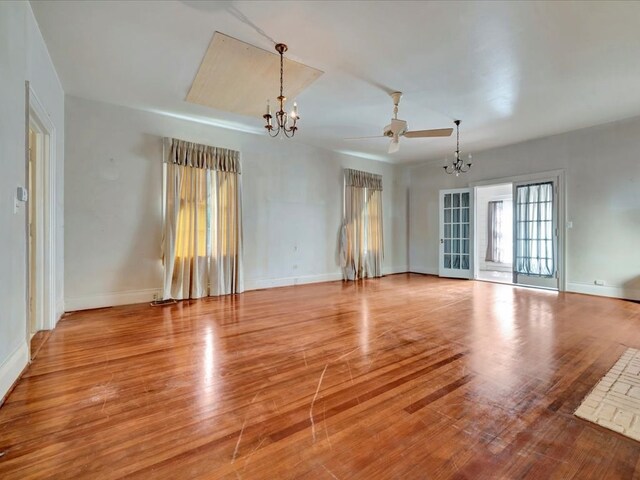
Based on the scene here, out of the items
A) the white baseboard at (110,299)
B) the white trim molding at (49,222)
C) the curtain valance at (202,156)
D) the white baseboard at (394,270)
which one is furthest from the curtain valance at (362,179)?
the white trim molding at (49,222)

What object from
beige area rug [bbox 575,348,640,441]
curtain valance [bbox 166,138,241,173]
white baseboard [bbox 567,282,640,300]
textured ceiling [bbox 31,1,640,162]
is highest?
textured ceiling [bbox 31,1,640,162]

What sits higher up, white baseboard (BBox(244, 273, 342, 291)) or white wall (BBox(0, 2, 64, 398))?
white wall (BBox(0, 2, 64, 398))

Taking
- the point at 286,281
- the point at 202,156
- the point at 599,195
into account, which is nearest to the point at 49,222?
the point at 202,156

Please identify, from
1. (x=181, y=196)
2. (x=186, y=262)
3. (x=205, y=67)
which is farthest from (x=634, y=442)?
(x=181, y=196)

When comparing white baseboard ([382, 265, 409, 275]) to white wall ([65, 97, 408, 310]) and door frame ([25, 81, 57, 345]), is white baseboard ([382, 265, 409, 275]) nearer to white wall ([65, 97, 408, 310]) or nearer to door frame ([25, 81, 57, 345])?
white wall ([65, 97, 408, 310])

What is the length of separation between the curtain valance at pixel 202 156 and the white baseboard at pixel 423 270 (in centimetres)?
542

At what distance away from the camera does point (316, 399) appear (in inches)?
76.3

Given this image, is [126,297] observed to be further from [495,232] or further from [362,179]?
[495,232]

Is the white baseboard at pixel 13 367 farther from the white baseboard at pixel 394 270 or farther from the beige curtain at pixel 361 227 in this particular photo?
the white baseboard at pixel 394 270

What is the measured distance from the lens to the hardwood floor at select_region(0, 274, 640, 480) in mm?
1402

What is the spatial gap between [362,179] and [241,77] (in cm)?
419

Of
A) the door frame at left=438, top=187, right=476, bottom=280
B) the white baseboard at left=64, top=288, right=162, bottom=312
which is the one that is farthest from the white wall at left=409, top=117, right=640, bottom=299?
the white baseboard at left=64, top=288, right=162, bottom=312

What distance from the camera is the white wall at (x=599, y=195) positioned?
4859mm

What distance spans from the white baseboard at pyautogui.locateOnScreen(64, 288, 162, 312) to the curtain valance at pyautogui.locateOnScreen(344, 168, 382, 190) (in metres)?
4.51
